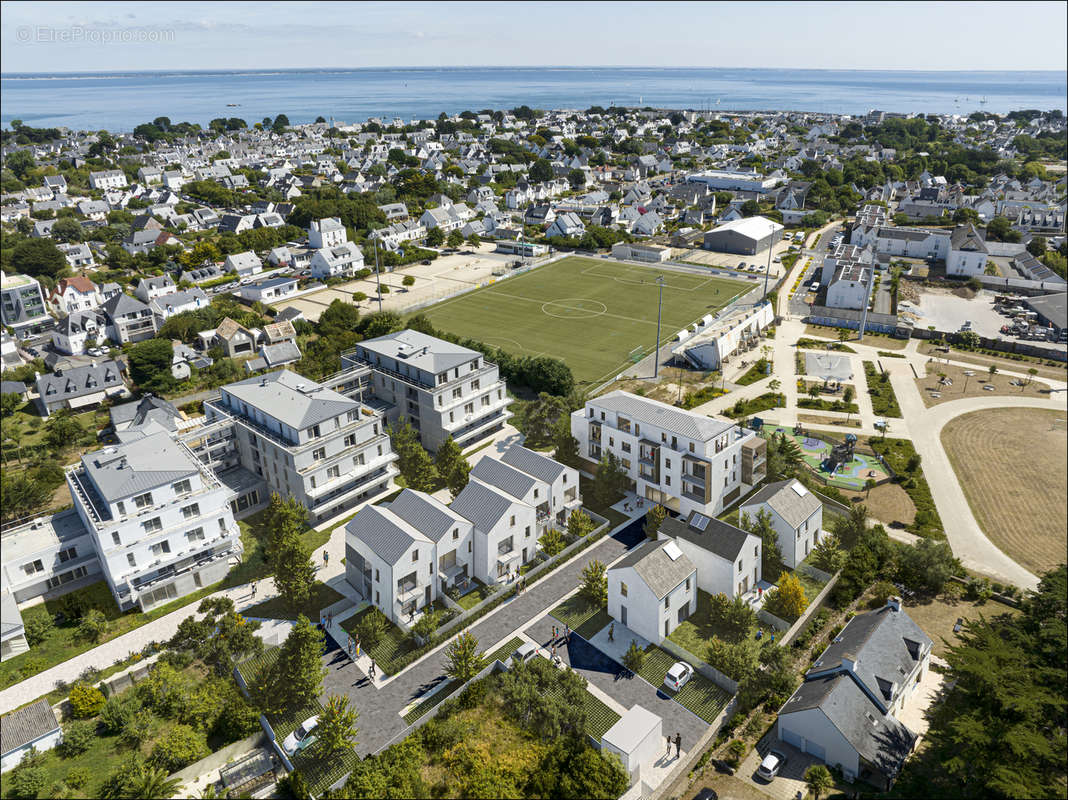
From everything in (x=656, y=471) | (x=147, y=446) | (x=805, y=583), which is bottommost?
(x=805, y=583)

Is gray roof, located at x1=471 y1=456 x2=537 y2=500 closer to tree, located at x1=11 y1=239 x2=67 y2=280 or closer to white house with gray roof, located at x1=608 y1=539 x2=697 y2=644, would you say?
white house with gray roof, located at x1=608 y1=539 x2=697 y2=644

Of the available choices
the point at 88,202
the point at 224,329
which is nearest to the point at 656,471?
the point at 224,329

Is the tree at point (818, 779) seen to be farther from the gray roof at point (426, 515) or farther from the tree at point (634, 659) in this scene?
the gray roof at point (426, 515)

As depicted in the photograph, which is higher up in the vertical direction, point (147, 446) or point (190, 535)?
point (147, 446)

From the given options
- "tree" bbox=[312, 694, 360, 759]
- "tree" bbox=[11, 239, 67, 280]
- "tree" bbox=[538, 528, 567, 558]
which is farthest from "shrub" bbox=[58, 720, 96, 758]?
"tree" bbox=[11, 239, 67, 280]

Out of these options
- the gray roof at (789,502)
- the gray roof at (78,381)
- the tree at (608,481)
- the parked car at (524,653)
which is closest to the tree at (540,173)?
the gray roof at (78,381)

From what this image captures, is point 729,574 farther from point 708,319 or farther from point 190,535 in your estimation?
point 708,319

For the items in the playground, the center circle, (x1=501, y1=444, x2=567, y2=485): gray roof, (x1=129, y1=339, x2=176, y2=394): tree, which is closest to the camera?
(x1=501, y1=444, x2=567, y2=485): gray roof
